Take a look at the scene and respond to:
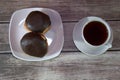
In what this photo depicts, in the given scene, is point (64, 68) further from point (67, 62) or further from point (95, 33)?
point (95, 33)

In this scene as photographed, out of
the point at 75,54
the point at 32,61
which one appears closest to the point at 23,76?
the point at 32,61

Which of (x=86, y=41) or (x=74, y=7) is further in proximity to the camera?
(x=74, y=7)

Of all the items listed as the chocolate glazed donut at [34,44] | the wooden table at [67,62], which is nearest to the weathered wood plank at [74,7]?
the wooden table at [67,62]

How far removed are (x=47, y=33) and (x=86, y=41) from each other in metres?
0.13

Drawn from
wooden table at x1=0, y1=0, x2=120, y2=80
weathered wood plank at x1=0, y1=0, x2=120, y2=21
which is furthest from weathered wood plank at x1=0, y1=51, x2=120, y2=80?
weathered wood plank at x1=0, y1=0, x2=120, y2=21

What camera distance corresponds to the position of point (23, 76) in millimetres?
697

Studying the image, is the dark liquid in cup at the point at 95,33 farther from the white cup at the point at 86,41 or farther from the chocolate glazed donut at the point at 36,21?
the chocolate glazed donut at the point at 36,21

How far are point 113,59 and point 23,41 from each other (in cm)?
25

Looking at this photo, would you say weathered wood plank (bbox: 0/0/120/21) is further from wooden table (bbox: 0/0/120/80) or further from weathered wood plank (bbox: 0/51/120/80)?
weathered wood plank (bbox: 0/51/120/80)

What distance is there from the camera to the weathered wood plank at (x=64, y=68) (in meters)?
0.70

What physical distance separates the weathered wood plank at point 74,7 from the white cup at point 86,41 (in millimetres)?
47

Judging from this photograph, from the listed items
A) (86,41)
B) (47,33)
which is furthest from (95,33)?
(47,33)

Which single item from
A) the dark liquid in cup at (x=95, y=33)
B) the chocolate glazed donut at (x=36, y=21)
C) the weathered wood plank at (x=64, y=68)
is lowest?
the weathered wood plank at (x=64, y=68)

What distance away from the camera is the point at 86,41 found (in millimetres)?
652
